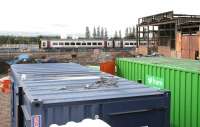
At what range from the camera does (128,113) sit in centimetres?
484

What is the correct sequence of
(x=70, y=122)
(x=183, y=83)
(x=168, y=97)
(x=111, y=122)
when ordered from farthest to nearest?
(x=183, y=83)
(x=168, y=97)
(x=111, y=122)
(x=70, y=122)

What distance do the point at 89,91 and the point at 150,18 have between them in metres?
46.5

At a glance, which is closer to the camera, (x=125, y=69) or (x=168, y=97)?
(x=168, y=97)

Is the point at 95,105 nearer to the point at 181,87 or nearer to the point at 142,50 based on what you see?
the point at 181,87

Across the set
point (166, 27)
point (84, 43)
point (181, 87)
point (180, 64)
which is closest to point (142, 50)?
point (166, 27)

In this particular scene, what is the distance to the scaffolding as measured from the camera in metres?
42.9

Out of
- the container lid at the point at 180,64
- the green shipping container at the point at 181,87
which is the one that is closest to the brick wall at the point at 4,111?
the container lid at the point at 180,64

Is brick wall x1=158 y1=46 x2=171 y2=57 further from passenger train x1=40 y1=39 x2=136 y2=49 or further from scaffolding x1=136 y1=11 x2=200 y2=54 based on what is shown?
passenger train x1=40 y1=39 x2=136 y2=49

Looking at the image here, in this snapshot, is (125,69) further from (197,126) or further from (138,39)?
(138,39)

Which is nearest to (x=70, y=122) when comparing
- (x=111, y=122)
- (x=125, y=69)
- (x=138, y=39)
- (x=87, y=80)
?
(x=111, y=122)

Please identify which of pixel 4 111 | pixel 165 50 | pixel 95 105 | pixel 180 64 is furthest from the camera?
pixel 165 50

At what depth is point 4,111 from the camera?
58.9ft

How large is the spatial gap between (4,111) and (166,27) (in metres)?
37.2

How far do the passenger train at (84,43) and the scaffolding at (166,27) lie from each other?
16627mm
